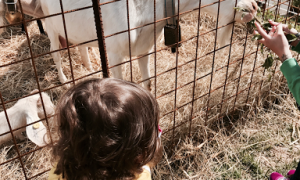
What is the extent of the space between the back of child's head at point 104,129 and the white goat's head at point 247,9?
1.08 metres

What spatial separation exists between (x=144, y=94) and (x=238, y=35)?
2.96m

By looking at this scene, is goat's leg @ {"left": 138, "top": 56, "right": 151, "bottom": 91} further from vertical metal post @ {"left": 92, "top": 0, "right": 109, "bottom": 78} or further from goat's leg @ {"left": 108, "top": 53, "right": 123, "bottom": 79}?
vertical metal post @ {"left": 92, "top": 0, "right": 109, "bottom": 78}

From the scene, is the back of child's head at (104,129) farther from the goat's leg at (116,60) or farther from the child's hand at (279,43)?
the goat's leg at (116,60)

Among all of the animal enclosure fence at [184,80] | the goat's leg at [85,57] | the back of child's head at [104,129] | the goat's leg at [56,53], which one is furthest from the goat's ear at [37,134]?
the goat's leg at [85,57]

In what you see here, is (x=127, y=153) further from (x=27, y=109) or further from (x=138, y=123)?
(x=27, y=109)

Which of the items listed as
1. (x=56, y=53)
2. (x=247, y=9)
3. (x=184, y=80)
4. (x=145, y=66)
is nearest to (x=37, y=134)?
(x=145, y=66)

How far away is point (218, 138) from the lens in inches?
95.8

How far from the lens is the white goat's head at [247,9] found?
6.25 feet

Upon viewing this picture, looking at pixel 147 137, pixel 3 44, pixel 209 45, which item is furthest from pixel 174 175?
pixel 3 44

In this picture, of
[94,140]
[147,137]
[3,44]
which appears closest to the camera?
[94,140]

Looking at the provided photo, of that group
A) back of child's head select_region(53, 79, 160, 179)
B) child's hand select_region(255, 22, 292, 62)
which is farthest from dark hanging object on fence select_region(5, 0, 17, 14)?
child's hand select_region(255, 22, 292, 62)

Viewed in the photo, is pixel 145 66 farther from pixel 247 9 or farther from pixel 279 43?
pixel 279 43

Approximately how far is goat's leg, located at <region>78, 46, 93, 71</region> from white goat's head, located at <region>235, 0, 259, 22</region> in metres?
1.90

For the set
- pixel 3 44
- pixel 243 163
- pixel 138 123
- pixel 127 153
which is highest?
pixel 138 123
